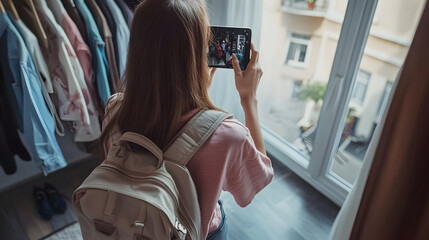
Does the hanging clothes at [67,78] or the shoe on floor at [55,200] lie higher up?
the hanging clothes at [67,78]

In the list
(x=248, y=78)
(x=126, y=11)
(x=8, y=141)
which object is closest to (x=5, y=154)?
(x=8, y=141)

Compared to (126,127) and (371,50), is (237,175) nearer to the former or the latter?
(126,127)

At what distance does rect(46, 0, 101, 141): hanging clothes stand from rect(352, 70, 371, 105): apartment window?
1.18 meters

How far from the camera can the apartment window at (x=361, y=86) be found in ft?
4.98

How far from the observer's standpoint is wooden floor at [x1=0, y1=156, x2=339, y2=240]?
156 centimetres

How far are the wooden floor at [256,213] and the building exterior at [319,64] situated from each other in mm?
248

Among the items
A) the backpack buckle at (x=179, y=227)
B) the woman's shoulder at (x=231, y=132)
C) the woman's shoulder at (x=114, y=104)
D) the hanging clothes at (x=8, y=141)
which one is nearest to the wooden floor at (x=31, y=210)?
the hanging clothes at (x=8, y=141)

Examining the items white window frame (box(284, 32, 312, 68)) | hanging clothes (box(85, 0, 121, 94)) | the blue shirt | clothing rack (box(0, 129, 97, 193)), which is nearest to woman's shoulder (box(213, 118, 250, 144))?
hanging clothes (box(85, 0, 121, 94))

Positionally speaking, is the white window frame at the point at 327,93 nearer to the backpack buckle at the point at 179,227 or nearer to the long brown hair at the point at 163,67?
the long brown hair at the point at 163,67

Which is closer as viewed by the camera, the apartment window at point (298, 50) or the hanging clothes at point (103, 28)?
the hanging clothes at point (103, 28)

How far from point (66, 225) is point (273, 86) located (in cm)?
154

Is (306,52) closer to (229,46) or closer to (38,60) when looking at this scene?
(229,46)

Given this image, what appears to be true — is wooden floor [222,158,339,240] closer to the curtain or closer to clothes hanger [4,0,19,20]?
the curtain

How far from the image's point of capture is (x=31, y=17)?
1.23 meters
